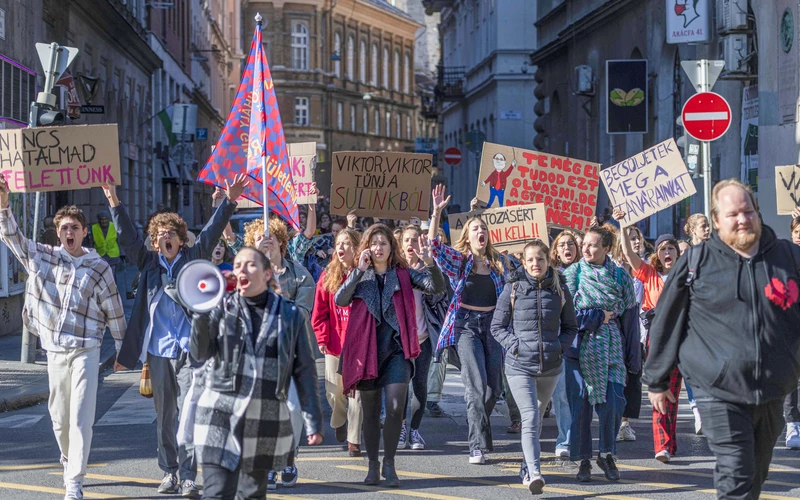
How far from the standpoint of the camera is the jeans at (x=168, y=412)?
24.5 feet

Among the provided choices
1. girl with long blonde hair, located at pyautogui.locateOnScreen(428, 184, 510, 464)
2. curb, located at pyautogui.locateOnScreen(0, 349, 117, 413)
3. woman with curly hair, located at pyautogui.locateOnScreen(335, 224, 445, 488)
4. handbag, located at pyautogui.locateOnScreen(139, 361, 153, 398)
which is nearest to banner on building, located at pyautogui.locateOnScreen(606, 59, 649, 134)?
curb, located at pyautogui.locateOnScreen(0, 349, 117, 413)

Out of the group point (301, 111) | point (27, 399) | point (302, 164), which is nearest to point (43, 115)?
point (302, 164)

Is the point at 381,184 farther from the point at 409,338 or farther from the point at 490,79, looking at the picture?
the point at 490,79

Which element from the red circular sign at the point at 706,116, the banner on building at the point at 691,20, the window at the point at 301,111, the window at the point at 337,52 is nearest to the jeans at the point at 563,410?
the red circular sign at the point at 706,116

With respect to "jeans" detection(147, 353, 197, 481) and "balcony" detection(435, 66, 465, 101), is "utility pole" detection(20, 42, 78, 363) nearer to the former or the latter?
"jeans" detection(147, 353, 197, 481)

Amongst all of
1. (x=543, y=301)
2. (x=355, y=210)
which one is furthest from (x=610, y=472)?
(x=355, y=210)

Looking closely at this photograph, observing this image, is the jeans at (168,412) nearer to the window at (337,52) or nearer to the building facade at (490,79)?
the building facade at (490,79)

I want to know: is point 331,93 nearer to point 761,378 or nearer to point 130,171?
point 130,171

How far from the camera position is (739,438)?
5.34m

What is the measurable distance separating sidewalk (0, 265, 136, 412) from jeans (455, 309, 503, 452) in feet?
10.6

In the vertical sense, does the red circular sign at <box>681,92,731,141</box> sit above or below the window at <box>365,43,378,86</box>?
below

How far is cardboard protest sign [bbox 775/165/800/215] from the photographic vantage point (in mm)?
11805

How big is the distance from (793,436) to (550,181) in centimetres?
388

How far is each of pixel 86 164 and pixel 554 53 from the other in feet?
84.9
